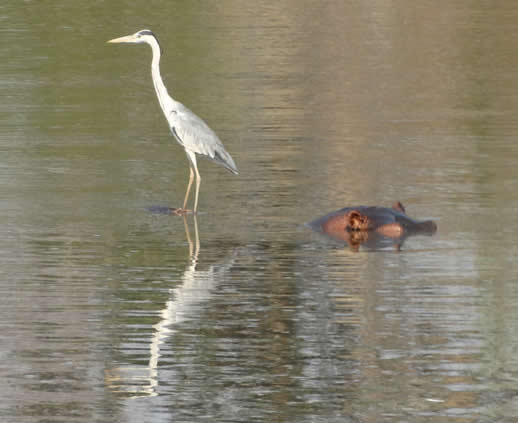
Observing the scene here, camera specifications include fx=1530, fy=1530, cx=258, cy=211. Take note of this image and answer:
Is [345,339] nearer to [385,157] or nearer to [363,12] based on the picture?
[385,157]

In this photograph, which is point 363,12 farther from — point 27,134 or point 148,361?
point 148,361

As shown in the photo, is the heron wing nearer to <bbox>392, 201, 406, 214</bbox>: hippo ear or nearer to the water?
the water

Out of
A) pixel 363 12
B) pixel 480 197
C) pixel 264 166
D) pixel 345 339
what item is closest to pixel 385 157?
pixel 264 166

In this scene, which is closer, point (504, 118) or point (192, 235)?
point (192, 235)

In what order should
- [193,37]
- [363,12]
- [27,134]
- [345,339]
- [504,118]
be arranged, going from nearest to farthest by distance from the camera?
[345,339]
[27,134]
[504,118]
[193,37]
[363,12]

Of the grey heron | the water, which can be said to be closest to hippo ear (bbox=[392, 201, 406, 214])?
the water

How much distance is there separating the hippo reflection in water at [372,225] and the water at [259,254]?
0.21m

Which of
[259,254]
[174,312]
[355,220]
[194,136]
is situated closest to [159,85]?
[194,136]

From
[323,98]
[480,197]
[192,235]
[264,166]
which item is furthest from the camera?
[323,98]

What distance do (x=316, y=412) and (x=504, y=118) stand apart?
15.8m

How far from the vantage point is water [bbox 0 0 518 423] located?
986 centimetres

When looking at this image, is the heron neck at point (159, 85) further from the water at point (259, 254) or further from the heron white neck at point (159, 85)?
the water at point (259, 254)

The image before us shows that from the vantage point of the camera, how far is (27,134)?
74.6ft

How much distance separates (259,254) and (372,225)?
1586mm
